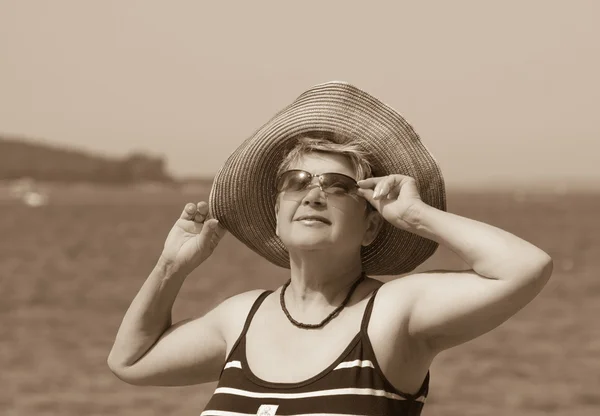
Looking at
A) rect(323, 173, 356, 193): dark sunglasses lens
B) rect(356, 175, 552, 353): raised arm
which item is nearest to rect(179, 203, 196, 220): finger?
rect(323, 173, 356, 193): dark sunglasses lens

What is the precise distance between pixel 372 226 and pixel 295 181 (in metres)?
0.28

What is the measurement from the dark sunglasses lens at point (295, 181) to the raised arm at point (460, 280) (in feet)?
0.70

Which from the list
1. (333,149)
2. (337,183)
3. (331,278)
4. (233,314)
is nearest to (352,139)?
(333,149)

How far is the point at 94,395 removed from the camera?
13.1 meters

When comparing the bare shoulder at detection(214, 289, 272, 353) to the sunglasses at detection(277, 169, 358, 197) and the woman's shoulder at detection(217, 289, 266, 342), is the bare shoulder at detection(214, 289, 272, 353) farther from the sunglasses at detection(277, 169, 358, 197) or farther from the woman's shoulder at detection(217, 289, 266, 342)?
the sunglasses at detection(277, 169, 358, 197)

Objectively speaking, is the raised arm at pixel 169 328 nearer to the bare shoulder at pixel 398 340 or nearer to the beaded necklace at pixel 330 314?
the beaded necklace at pixel 330 314

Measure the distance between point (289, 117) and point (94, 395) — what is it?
1026cm

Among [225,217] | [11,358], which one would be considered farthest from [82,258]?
[225,217]

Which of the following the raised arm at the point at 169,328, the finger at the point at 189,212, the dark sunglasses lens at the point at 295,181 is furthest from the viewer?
the finger at the point at 189,212

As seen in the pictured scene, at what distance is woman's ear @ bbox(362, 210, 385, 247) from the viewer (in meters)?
3.35

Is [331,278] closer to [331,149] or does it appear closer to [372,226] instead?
[372,226]

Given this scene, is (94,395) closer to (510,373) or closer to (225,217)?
(510,373)

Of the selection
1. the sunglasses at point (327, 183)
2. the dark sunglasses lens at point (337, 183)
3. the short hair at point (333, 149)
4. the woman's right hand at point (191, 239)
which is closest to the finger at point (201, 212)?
the woman's right hand at point (191, 239)

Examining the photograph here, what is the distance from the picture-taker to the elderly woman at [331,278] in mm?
2990
